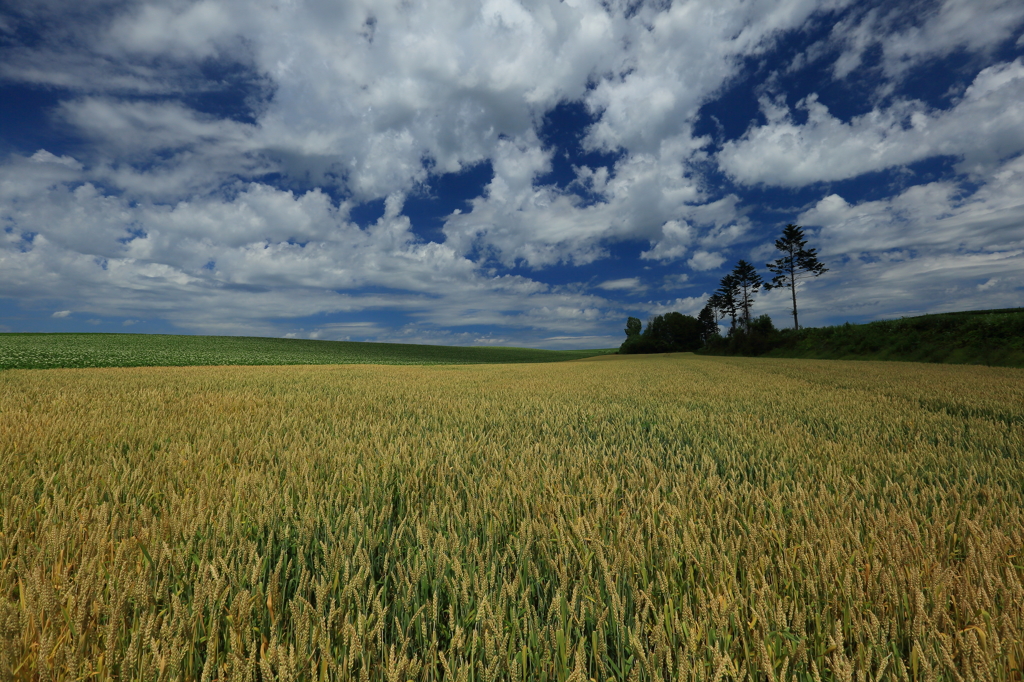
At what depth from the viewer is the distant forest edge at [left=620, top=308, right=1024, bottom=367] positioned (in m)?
22.8

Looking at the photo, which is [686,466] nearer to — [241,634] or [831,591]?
[831,591]

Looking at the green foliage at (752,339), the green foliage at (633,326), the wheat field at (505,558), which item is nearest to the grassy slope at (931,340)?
the green foliage at (752,339)

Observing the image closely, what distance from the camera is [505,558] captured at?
1632mm

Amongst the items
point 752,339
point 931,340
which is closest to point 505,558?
point 931,340

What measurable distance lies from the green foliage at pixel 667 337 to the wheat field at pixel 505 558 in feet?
234

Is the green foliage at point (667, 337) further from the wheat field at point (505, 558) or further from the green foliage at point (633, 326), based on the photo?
the wheat field at point (505, 558)

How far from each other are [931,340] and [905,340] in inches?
63.1

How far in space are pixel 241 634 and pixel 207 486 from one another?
5.16 feet

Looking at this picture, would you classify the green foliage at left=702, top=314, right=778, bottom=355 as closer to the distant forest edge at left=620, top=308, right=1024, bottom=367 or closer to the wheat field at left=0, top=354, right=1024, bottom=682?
the distant forest edge at left=620, top=308, right=1024, bottom=367

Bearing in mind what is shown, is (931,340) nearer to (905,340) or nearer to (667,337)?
(905,340)

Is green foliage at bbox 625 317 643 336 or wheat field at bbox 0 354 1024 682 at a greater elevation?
green foliage at bbox 625 317 643 336

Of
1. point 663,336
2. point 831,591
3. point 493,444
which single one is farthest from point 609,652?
point 663,336

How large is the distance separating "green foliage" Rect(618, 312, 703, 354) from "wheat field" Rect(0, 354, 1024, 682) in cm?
7129

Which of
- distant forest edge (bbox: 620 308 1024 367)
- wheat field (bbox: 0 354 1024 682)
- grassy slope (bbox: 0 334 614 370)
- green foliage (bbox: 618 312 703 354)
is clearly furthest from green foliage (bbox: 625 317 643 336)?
wheat field (bbox: 0 354 1024 682)
